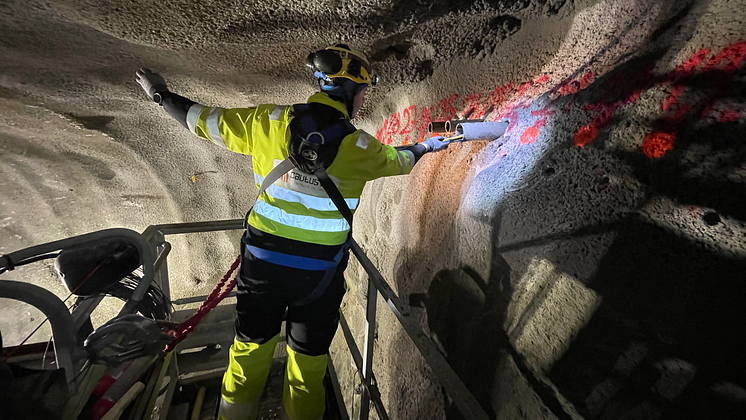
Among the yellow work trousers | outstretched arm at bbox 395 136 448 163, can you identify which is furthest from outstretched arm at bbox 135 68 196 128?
the yellow work trousers

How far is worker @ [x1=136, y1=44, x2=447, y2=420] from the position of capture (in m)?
1.43

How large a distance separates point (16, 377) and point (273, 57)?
203cm

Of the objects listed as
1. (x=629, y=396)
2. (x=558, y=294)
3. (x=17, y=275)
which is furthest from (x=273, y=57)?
(x=17, y=275)

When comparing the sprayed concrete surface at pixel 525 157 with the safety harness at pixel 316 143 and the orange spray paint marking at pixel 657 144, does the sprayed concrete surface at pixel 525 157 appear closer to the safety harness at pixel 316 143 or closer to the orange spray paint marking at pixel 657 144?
the orange spray paint marking at pixel 657 144

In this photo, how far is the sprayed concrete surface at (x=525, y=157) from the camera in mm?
962

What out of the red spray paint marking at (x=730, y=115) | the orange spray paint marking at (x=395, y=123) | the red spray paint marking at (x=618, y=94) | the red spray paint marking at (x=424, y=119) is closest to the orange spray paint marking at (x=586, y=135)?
the red spray paint marking at (x=618, y=94)

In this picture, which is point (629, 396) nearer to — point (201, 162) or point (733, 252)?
point (733, 252)

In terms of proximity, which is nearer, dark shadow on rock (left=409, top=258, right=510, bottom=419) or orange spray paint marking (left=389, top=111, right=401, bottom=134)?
dark shadow on rock (left=409, top=258, right=510, bottom=419)

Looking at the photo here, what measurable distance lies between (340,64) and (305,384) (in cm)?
165

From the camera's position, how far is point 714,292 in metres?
0.90

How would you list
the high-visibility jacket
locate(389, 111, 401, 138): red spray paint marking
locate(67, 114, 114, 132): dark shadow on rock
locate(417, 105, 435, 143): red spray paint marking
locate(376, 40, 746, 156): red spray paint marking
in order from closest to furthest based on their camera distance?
locate(376, 40, 746, 156): red spray paint marking < the high-visibility jacket < locate(417, 105, 435, 143): red spray paint marking < locate(389, 111, 401, 138): red spray paint marking < locate(67, 114, 114, 132): dark shadow on rock

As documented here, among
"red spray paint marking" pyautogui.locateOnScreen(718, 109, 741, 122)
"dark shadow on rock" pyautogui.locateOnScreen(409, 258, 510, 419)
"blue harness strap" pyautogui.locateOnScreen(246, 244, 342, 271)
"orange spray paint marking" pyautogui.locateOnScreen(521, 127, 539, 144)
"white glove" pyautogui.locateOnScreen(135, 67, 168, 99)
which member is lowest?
"dark shadow on rock" pyautogui.locateOnScreen(409, 258, 510, 419)

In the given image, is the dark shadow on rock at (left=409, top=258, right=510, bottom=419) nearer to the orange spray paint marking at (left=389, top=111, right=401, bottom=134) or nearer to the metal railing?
the metal railing

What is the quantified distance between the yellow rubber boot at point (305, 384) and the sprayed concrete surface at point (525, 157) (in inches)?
27.6
